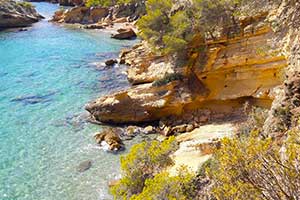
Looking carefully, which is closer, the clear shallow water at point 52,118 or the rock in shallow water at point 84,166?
the clear shallow water at point 52,118

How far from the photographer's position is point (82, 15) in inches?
2699

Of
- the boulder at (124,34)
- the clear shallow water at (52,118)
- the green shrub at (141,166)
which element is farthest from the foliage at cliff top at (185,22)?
the boulder at (124,34)

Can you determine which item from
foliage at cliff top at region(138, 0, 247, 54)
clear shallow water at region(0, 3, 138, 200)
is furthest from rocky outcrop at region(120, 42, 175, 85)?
clear shallow water at region(0, 3, 138, 200)

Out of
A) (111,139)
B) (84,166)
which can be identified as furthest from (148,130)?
(84,166)

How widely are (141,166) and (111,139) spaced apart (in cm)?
802

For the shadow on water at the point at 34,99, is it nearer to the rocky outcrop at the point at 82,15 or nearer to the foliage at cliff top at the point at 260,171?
the foliage at cliff top at the point at 260,171

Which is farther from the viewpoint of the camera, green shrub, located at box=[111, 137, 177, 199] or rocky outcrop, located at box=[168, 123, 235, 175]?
rocky outcrop, located at box=[168, 123, 235, 175]

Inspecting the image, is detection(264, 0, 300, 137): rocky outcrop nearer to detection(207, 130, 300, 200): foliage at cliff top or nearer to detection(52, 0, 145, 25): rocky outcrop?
detection(207, 130, 300, 200): foliage at cliff top

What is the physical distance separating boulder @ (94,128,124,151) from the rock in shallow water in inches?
Answer: 77.2

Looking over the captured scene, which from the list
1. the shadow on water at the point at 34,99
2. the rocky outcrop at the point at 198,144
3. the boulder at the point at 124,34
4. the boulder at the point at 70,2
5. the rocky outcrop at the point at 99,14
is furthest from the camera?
the boulder at the point at 70,2

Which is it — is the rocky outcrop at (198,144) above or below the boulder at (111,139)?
above

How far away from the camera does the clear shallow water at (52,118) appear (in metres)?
20.8

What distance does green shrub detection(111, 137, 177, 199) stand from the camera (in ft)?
53.5

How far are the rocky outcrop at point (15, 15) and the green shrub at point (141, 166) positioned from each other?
5501 centimetres
